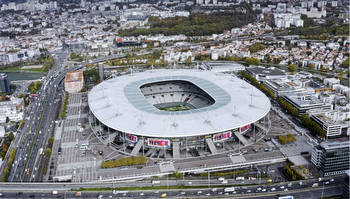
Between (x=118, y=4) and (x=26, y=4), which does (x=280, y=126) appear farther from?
(x=26, y=4)

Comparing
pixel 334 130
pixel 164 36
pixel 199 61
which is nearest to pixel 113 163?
pixel 334 130

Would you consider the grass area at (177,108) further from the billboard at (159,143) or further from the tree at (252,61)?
the tree at (252,61)

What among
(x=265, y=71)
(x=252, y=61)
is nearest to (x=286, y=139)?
(x=265, y=71)

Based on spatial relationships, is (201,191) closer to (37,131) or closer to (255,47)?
(37,131)

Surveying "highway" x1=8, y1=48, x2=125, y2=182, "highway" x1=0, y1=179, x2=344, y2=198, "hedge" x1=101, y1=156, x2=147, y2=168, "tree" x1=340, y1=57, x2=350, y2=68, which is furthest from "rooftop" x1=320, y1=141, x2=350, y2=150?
"tree" x1=340, y1=57, x2=350, y2=68

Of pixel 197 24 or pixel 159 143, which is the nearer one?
pixel 159 143

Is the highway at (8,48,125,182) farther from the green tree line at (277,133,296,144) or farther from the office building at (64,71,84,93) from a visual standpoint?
the green tree line at (277,133,296,144)

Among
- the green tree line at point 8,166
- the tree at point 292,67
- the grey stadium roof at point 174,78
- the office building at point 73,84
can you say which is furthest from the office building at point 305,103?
the green tree line at point 8,166
